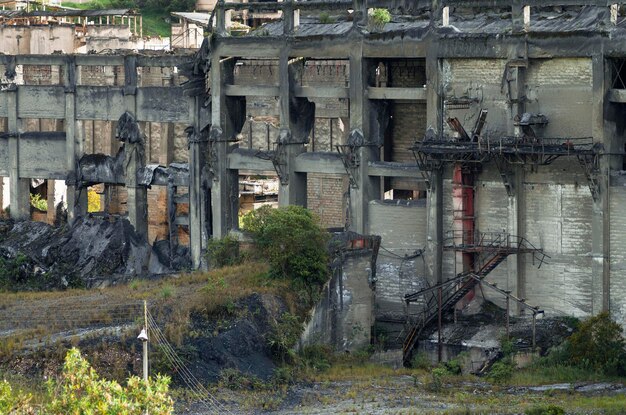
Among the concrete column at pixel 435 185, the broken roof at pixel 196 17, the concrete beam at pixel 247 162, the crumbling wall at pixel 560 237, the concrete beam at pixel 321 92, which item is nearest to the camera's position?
the crumbling wall at pixel 560 237

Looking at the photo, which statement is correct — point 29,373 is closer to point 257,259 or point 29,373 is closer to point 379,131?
point 257,259

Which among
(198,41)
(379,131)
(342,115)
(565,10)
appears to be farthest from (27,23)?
(565,10)

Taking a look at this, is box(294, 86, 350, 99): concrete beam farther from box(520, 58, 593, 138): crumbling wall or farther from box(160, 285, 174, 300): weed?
box(160, 285, 174, 300): weed

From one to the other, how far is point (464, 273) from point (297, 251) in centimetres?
485

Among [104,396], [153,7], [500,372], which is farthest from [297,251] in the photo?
[153,7]

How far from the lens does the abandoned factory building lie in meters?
45.1

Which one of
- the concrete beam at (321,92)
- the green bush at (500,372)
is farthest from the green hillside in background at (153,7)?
the green bush at (500,372)

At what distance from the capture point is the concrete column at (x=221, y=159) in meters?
52.7

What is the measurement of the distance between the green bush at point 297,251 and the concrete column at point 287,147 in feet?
21.3

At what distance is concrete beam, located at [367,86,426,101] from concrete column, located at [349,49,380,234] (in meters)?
0.25

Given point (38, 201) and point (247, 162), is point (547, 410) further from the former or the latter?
point (38, 201)

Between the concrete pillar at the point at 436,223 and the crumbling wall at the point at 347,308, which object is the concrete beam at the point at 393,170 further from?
the crumbling wall at the point at 347,308

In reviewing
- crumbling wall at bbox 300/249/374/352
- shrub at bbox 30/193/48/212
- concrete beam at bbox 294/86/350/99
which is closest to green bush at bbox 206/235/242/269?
crumbling wall at bbox 300/249/374/352

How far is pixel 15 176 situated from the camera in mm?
57906
